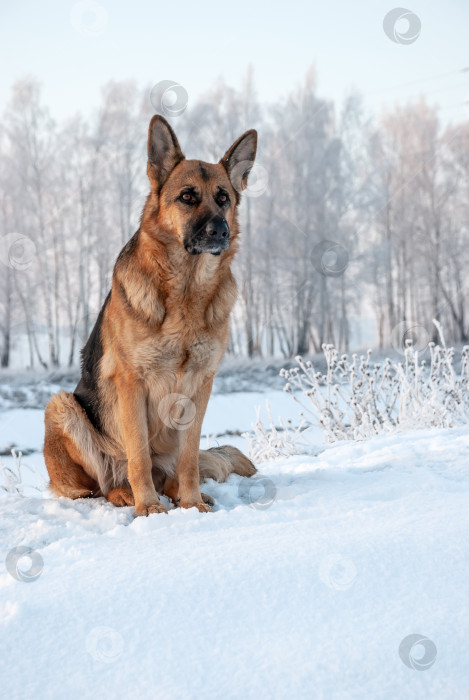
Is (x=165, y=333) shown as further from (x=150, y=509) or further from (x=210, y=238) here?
(x=150, y=509)

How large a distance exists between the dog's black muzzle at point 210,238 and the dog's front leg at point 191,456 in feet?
2.24

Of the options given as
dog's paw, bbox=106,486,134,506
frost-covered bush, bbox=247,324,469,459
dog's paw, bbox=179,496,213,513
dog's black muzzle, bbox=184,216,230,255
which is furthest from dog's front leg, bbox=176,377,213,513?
frost-covered bush, bbox=247,324,469,459

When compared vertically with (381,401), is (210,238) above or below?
above

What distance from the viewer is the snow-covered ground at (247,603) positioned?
1.43 m

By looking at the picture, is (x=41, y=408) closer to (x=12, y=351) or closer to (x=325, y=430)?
(x=325, y=430)

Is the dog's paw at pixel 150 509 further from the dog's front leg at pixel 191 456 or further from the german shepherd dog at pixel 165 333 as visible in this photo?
the dog's front leg at pixel 191 456

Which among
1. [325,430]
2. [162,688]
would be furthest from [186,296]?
[325,430]

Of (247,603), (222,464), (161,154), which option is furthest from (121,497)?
(161,154)

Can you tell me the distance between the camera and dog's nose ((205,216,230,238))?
2.88m

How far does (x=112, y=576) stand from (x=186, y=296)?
150 centimetres

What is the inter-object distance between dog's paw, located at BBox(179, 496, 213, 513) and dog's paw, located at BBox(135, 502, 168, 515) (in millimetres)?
142

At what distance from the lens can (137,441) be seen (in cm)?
296

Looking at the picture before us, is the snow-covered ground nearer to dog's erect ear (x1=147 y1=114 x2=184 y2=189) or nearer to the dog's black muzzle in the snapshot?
the dog's black muzzle

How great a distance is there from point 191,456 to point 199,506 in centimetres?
27
